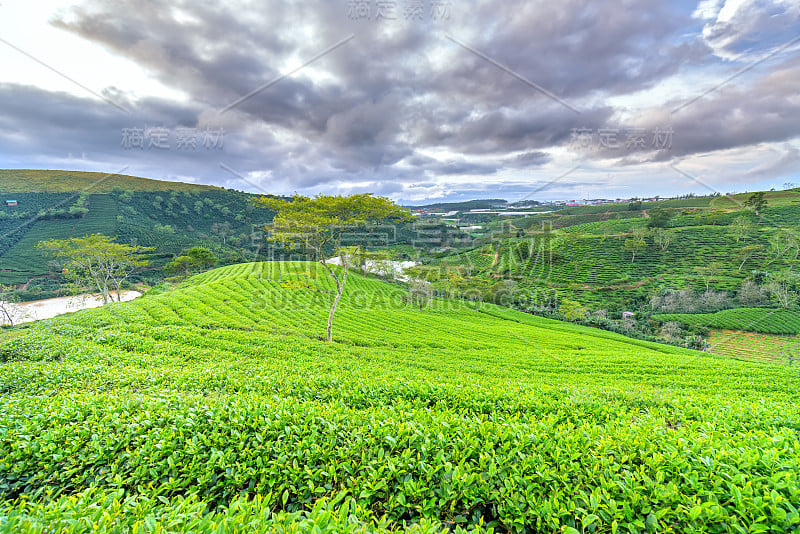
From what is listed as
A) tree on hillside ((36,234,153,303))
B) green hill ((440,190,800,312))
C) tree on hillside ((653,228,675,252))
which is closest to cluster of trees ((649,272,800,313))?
green hill ((440,190,800,312))

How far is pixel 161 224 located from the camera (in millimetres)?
88125

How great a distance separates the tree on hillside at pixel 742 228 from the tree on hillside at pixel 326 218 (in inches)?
3952

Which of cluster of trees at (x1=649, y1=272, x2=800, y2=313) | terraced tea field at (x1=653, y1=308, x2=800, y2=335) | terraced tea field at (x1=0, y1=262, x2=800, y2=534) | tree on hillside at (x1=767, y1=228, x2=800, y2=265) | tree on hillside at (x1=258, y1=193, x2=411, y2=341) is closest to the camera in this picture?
terraced tea field at (x1=0, y1=262, x2=800, y2=534)

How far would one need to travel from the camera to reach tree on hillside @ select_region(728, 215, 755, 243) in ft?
230

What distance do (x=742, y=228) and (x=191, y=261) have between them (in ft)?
424

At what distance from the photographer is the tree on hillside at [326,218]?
15.5 m

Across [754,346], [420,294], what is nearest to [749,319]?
[754,346]

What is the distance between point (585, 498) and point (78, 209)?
121m

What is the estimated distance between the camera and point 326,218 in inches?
622

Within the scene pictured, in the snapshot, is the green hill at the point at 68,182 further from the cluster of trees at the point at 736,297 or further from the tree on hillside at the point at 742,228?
the tree on hillside at the point at 742,228

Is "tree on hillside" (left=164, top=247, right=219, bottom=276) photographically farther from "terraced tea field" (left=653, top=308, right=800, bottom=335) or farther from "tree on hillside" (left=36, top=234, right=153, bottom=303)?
"terraced tea field" (left=653, top=308, right=800, bottom=335)

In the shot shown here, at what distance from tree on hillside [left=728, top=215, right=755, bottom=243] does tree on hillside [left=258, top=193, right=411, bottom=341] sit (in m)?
100

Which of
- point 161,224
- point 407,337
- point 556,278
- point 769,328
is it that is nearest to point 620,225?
point 556,278

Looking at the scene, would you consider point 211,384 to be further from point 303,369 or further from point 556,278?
point 556,278
